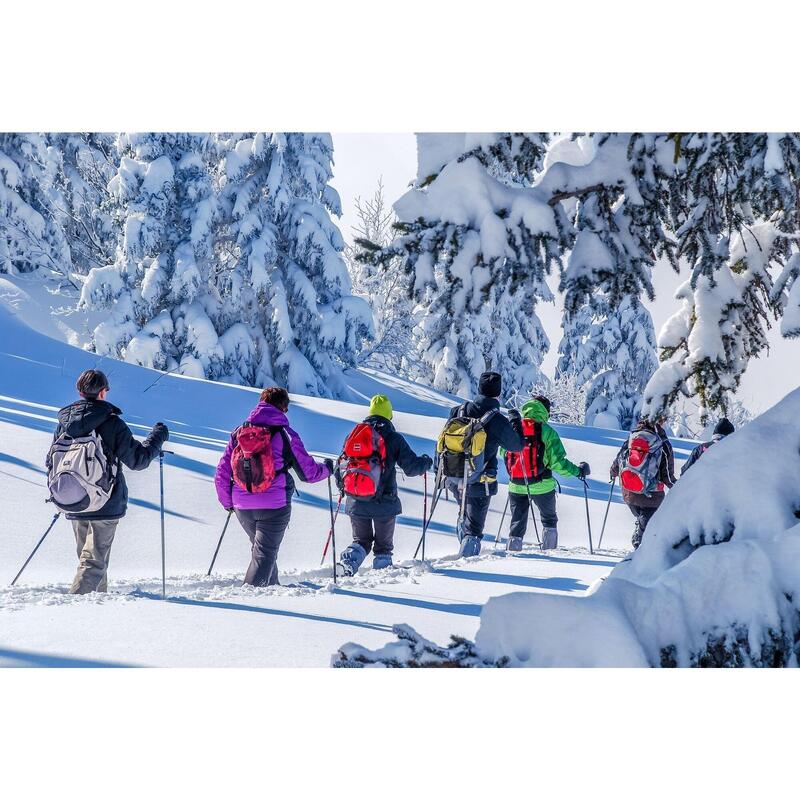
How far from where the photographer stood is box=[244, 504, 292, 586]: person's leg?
6.98 meters

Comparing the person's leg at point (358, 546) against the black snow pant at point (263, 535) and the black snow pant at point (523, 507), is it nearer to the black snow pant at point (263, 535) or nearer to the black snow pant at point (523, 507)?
the black snow pant at point (263, 535)

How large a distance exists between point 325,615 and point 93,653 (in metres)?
1.69

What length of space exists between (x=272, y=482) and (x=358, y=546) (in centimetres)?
155

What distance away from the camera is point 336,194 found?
27844 mm

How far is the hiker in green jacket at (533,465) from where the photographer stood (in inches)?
379

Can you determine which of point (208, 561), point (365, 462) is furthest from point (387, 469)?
point (208, 561)

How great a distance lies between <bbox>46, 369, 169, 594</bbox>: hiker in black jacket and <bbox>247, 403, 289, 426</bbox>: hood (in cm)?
70

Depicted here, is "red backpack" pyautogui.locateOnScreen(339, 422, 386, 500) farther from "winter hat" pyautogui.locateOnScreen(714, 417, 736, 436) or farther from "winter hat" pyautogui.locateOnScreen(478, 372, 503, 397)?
"winter hat" pyautogui.locateOnScreen(714, 417, 736, 436)

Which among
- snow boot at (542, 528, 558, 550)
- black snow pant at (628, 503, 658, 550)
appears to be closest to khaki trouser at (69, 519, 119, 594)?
snow boot at (542, 528, 558, 550)

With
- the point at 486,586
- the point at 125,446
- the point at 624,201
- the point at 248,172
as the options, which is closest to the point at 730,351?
the point at 624,201

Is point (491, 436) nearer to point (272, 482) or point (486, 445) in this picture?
point (486, 445)

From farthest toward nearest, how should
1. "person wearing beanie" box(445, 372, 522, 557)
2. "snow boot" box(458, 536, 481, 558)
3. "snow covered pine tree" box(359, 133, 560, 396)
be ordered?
"snow boot" box(458, 536, 481, 558) < "person wearing beanie" box(445, 372, 522, 557) < "snow covered pine tree" box(359, 133, 560, 396)

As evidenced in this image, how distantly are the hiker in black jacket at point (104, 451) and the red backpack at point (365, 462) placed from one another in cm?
179

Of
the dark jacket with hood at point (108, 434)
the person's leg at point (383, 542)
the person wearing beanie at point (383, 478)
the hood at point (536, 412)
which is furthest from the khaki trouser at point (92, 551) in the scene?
the hood at point (536, 412)
